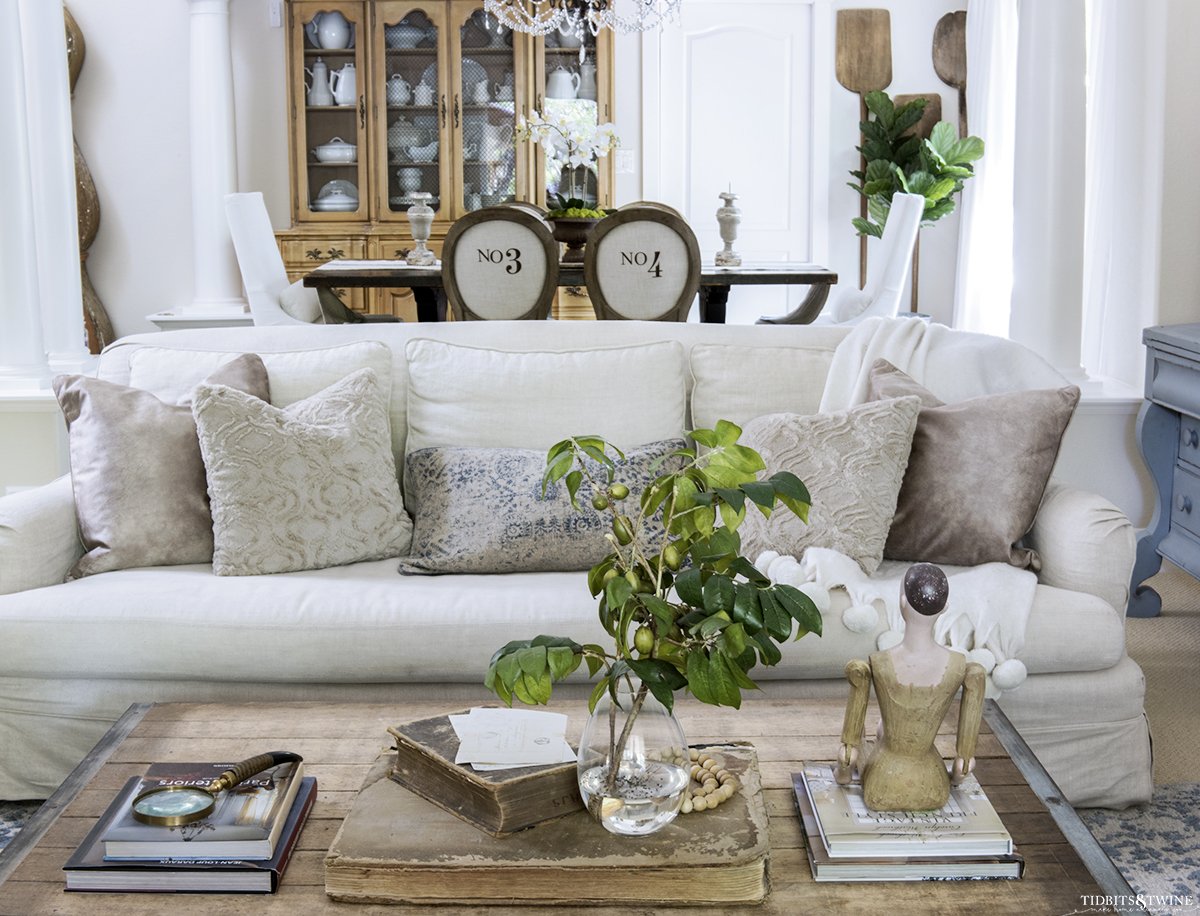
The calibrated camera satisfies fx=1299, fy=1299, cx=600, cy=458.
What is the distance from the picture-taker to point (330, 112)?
652cm

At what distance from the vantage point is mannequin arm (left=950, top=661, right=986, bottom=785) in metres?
1.52

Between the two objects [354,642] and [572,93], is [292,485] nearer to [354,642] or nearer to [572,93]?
[354,642]

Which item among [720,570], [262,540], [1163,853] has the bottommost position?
[1163,853]

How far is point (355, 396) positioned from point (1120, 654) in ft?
5.19

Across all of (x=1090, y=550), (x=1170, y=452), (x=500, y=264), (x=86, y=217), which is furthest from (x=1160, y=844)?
(x=86, y=217)

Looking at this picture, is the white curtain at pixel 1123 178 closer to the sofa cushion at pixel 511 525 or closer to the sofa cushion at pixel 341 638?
the sofa cushion at pixel 341 638

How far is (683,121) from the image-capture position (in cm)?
662

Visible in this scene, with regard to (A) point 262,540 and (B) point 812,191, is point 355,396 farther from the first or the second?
(B) point 812,191

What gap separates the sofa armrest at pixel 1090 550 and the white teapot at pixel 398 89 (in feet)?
15.7

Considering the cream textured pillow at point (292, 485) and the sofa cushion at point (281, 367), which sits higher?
the sofa cushion at point (281, 367)

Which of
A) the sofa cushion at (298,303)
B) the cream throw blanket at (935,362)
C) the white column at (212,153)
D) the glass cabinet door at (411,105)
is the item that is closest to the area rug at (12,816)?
the cream throw blanket at (935,362)

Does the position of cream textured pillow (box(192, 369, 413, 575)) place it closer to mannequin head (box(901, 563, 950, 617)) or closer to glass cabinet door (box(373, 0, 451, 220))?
mannequin head (box(901, 563, 950, 617))

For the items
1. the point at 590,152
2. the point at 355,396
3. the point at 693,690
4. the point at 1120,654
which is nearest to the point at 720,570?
the point at 693,690

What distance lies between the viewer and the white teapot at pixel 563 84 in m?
6.48
